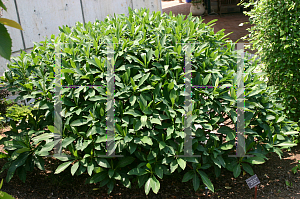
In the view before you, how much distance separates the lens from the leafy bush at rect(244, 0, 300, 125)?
10.9ft

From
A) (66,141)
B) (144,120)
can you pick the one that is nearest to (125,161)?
(144,120)

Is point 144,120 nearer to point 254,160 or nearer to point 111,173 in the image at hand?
point 111,173

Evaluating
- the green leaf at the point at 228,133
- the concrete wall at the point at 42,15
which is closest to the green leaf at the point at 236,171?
the green leaf at the point at 228,133

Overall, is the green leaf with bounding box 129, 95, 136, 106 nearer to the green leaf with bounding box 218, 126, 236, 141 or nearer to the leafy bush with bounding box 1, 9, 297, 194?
the leafy bush with bounding box 1, 9, 297, 194

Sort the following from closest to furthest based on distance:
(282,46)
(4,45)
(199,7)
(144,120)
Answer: (4,45) < (144,120) < (282,46) < (199,7)

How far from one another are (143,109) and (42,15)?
3578mm

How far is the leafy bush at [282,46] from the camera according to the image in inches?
130

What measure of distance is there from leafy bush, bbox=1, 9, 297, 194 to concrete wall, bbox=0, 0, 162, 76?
180 cm

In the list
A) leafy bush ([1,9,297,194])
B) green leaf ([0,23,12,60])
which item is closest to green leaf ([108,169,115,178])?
leafy bush ([1,9,297,194])

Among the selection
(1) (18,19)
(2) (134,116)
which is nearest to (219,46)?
(2) (134,116)

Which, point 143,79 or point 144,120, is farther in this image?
point 143,79

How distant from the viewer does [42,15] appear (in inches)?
195

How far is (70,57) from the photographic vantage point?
104 inches

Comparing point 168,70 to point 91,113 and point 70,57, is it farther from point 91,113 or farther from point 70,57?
point 70,57
